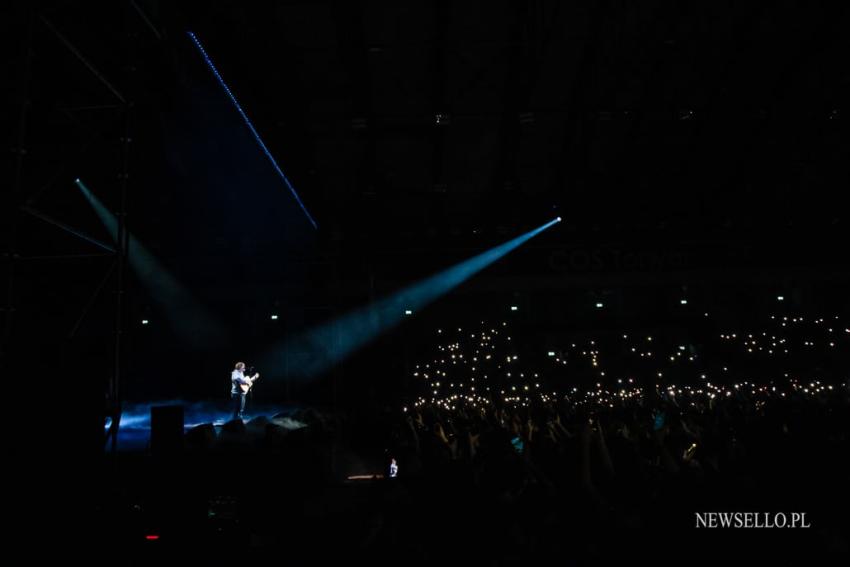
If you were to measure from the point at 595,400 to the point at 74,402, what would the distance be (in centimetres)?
1089

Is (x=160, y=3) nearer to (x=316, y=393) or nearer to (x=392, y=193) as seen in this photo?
(x=392, y=193)

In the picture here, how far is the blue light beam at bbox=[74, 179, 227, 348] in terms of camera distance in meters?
11.6

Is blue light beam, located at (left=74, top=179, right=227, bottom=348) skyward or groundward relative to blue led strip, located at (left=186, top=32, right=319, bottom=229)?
groundward

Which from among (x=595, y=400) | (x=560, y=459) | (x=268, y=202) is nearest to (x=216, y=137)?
(x=268, y=202)

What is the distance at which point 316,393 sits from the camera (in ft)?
39.6
